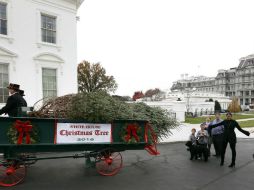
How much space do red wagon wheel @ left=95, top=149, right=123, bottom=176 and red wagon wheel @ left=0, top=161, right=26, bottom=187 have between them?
181cm

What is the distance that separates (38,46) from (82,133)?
32.2 ft

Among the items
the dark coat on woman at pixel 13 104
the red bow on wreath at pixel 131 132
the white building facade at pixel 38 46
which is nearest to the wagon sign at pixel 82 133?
the red bow on wreath at pixel 131 132

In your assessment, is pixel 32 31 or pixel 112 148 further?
pixel 32 31

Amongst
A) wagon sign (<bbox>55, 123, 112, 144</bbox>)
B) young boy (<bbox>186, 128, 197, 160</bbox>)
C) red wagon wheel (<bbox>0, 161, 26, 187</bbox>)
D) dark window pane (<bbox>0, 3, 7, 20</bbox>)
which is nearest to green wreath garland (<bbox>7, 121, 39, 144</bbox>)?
wagon sign (<bbox>55, 123, 112, 144</bbox>)

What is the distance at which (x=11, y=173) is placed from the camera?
5.28m

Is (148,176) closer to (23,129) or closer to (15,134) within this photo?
(23,129)

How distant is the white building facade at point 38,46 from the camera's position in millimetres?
12672

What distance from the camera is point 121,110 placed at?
6.12 metres

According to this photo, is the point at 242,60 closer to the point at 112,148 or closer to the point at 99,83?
the point at 99,83

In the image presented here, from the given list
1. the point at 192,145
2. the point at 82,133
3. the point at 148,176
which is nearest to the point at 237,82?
the point at 192,145

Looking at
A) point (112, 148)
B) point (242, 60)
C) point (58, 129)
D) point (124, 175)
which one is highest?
point (242, 60)

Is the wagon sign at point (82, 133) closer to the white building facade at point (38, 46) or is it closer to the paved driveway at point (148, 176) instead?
the paved driveway at point (148, 176)

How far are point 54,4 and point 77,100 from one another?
35.4ft

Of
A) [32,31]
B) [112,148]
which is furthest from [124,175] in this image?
[32,31]
